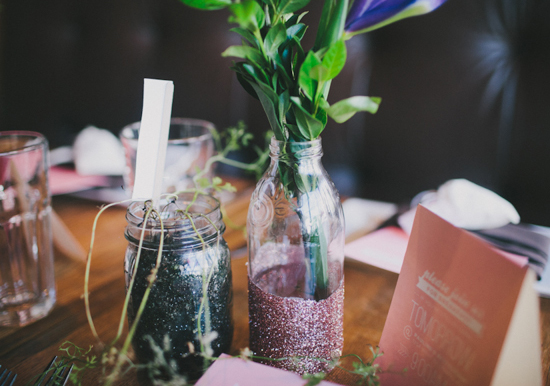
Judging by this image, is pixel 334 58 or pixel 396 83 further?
pixel 396 83

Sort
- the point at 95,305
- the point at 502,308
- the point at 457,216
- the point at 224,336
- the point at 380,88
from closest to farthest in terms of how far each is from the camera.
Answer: the point at 502,308 → the point at 224,336 → the point at 95,305 → the point at 457,216 → the point at 380,88

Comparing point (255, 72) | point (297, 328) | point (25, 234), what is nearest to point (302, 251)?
point (297, 328)

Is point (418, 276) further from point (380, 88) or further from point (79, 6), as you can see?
point (79, 6)

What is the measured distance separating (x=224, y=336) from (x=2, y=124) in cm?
133

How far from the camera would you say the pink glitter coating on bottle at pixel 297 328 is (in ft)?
1.12

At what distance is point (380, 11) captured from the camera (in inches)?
11.0

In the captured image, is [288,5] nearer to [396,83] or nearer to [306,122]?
[306,122]

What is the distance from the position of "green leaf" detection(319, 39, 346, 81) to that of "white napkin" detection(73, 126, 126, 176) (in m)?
0.72

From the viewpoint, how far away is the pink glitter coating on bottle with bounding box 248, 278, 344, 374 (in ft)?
1.12

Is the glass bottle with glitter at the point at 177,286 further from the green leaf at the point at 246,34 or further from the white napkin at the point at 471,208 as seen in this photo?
the white napkin at the point at 471,208

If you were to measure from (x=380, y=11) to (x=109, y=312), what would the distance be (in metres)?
0.42

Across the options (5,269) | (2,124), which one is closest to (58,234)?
(5,269)

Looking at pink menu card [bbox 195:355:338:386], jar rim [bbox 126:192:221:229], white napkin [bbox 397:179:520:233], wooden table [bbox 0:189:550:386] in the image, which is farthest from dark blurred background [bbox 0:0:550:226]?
pink menu card [bbox 195:355:338:386]

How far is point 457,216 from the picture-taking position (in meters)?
0.60
